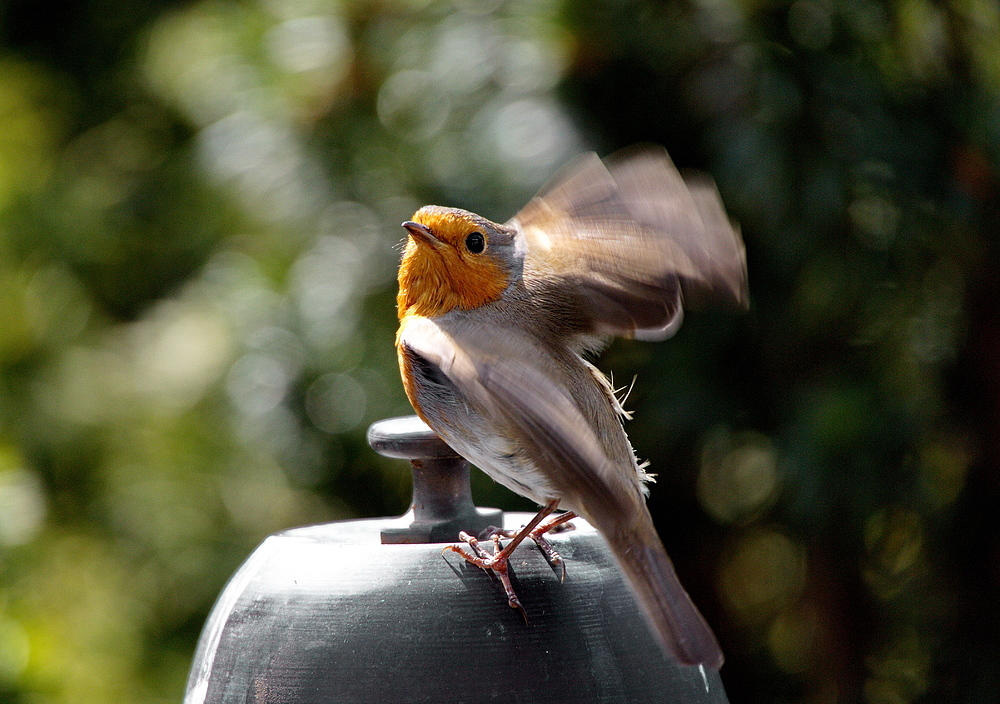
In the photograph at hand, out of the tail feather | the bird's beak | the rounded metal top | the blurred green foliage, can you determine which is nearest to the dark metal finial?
the rounded metal top

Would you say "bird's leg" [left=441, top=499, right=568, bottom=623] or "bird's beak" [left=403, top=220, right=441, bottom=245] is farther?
"bird's beak" [left=403, top=220, right=441, bottom=245]

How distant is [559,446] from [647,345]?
168 cm

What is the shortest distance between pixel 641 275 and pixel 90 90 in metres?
3.87

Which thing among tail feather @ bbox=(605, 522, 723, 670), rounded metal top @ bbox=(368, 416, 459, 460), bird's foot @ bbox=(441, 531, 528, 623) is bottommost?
tail feather @ bbox=(605, 522, 723, 670)

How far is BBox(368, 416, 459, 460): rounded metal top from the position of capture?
5.16 ft

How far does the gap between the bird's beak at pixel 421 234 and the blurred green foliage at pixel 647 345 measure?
38.1 inches

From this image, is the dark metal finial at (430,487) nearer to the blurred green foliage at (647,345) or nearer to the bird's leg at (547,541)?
the bird's leg at (547,541)

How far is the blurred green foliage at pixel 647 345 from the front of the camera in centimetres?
286

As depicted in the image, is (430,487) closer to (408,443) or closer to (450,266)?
(408,443)

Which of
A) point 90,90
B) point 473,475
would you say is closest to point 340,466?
point 473,475

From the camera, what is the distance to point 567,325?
6.15 feet

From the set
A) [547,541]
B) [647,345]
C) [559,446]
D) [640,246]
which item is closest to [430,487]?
[547,541]

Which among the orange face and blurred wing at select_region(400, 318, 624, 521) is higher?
the orange face

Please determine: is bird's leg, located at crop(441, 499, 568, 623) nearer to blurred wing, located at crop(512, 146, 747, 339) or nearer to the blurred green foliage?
blurred wing, located at crop(512, 146, 747, 339)
